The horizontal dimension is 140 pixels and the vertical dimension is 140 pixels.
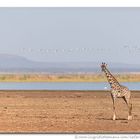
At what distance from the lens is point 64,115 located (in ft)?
94.7

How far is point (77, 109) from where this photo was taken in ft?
104

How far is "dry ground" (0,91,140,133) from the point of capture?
24.6 meters

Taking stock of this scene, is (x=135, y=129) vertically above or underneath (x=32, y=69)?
underneath

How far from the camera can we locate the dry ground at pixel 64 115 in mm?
24641

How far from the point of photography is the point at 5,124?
2581cm

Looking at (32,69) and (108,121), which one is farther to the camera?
(32,69)

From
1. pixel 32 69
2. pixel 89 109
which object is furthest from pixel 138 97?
pixel 32 69

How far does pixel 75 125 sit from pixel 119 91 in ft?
8.48
